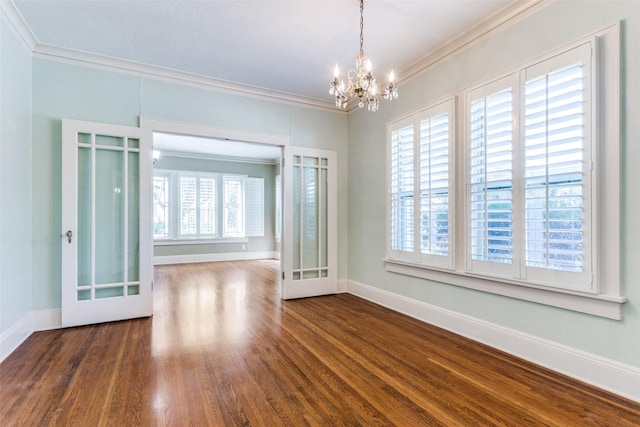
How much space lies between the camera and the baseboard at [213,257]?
7.70m

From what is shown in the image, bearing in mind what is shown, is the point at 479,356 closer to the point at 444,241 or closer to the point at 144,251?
the point at 444,241

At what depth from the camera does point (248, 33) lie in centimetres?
296

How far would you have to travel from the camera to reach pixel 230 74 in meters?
3.80

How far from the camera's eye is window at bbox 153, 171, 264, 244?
7.78 metres

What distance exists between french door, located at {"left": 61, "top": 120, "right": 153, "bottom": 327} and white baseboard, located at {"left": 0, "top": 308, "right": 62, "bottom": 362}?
13cm

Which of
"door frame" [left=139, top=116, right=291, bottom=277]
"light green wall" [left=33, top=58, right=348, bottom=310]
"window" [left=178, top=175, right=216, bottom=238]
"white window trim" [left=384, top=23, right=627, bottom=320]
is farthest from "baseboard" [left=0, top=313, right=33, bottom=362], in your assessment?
"window" [left=178, top=175, right=216, bottom=238]

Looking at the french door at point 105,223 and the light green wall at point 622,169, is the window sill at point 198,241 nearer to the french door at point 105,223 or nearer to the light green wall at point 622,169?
the french door at point 105,223

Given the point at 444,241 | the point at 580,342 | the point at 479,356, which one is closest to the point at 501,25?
the point at 444,241

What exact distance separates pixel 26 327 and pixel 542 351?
4.60m

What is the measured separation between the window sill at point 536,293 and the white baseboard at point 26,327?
3843 mm

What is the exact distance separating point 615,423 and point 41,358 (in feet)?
Result: 13.1

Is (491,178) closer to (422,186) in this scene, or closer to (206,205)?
(422,186)

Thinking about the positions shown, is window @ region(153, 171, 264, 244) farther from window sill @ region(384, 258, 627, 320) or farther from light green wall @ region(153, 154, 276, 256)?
window sill @ region(384, 258, 627, 320)

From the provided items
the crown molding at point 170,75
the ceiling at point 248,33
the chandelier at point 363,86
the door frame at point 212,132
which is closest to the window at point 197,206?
the door frame at point 212,132
